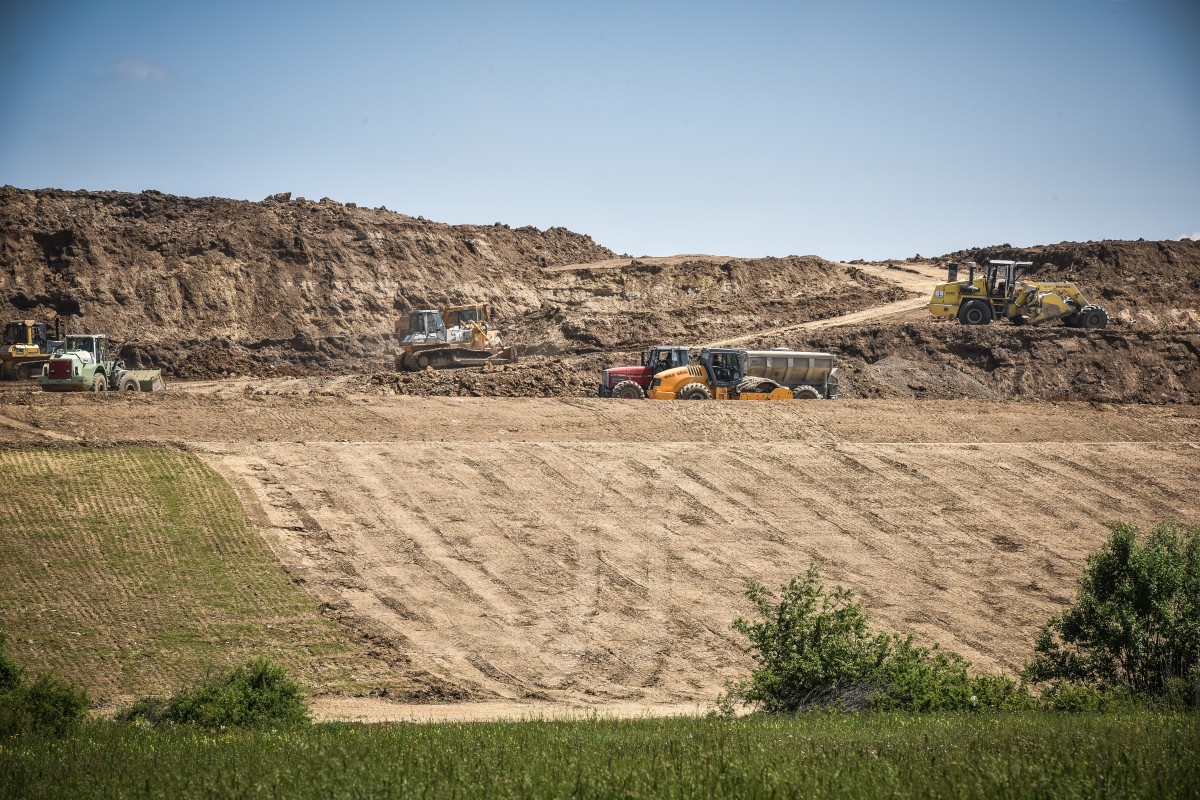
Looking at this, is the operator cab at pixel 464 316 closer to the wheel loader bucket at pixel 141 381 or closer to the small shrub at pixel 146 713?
the wheel loader bucket at pixel 141 381

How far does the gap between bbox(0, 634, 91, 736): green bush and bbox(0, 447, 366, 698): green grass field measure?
2746 mm

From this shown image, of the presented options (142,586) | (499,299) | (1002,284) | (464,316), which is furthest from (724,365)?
(499,299)

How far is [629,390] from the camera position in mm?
31016

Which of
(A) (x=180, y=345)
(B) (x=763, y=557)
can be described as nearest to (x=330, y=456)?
(B) (x=763, y=557)

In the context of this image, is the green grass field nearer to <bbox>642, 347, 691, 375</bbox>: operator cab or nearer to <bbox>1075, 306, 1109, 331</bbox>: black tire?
<bbox>642, 347, 691, 375</bbox>: operator cab

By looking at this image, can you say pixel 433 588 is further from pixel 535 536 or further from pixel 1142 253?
pixel 1142 253

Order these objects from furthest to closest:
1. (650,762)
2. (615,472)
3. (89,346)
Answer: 1. (89,346)
2. (615,472)
3. (650,762)

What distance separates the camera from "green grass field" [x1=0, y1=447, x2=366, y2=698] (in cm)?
1516

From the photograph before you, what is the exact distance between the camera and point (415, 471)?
2297 cm

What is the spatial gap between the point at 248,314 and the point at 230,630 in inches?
1493

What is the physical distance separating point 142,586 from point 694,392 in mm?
17780

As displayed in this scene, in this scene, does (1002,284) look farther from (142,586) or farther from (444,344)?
(142,586)

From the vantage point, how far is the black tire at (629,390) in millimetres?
30938

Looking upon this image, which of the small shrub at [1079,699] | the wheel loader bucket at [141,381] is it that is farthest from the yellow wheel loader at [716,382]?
the small shrub at [1079,699]
